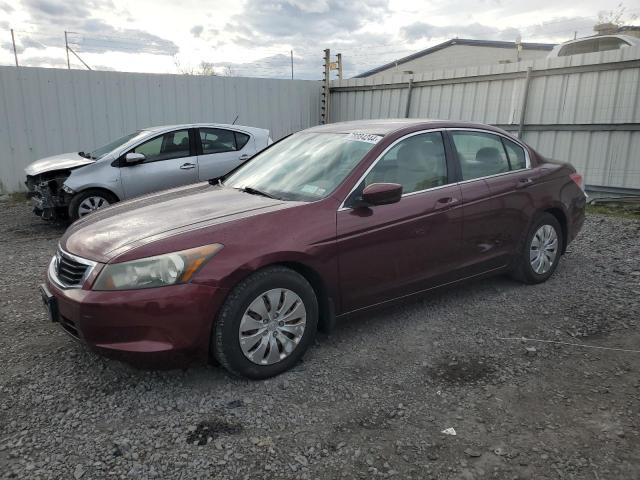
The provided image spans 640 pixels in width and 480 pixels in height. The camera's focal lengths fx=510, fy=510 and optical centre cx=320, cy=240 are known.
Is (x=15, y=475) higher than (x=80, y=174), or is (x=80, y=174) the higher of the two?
(x=80, y=174)

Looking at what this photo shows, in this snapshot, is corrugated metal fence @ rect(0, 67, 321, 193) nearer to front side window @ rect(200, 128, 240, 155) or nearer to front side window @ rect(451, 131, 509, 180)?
front side window @ rect(200, 128, 240, 155)

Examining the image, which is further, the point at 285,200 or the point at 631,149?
the point at 631,149

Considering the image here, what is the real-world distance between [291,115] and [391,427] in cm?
1118

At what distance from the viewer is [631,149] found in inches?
306

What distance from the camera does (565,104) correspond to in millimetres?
8461

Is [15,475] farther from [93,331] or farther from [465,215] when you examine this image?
[465,215]

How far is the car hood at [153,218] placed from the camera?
3078 millimetres

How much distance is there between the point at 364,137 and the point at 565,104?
604 cm

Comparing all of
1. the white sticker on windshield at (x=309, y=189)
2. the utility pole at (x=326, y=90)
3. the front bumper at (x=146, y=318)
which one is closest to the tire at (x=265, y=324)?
the front bumper at (x=146, y=318)

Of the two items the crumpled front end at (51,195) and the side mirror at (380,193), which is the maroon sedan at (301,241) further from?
the crumpled front end at (51,195)

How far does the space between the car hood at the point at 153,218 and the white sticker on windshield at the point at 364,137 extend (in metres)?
0.85

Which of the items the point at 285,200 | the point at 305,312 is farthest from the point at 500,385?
the point at 285,200

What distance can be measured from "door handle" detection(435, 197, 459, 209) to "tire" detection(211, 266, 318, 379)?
1.27 metres

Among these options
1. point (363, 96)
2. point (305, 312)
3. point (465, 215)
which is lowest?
point (305, 312)
